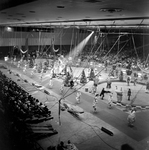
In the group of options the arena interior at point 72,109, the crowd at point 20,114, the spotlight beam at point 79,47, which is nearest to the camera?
the arena interior at point 72,109

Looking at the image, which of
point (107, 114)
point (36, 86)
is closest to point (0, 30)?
point (36, 86)

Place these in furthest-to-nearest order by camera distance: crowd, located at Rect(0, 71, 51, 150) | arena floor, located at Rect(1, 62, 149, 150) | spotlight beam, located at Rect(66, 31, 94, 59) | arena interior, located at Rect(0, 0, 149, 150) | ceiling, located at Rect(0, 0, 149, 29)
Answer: spotlight beam, located at Rect(66, 31, 94, 59) → arena floor, located at Rect(1, 62, 149, 150) → crowd, located at Rect(0, 71, 51, 150) → arena interior, located at Rect(0, 0, 149, 150) → ceiling, located at Rect(0, 0, 149, 29)

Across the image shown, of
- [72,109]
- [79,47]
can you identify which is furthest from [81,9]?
[79,47]

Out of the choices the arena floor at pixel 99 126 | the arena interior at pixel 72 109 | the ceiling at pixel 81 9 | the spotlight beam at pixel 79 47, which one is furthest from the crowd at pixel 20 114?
the spotlight beam at pixel 79 47

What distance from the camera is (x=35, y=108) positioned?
9.01 meters

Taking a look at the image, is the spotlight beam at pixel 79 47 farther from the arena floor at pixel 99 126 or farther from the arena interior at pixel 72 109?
the arena floor at pixel 99 126

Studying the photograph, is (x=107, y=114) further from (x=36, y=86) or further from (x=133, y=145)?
(x=36, y=86)

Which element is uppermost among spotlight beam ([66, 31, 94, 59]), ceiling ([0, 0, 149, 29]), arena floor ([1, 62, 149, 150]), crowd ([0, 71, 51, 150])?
ceiling ([0, 0, 149, 29])

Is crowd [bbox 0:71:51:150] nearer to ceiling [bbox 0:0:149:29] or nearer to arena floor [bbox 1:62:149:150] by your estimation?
arena floor [bbox 1:62:149:150]

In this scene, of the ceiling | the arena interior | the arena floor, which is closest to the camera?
the ceiling

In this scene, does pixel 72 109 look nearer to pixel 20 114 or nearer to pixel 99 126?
pixel 99 126

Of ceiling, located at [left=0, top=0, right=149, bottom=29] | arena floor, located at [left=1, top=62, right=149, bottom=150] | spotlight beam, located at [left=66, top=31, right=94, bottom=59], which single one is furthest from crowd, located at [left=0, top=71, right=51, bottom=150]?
spotlight beam, located at [left=66, top=31, right=94, bottom=59]

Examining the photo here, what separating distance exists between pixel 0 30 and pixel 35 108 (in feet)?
74.9

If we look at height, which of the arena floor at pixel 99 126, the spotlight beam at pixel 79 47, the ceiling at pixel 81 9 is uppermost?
the ceiling at pixel 81 9
